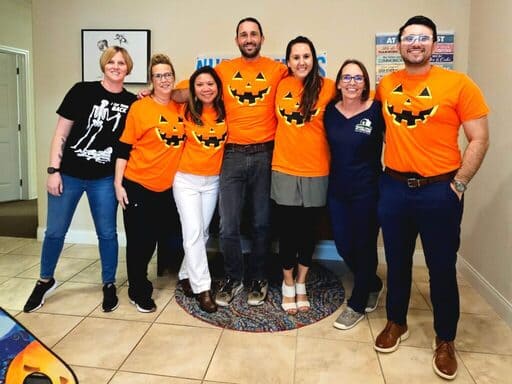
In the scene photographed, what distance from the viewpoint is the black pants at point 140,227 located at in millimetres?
2264

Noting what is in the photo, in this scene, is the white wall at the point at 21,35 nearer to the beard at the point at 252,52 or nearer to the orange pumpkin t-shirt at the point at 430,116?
the beard at the point at 252,52

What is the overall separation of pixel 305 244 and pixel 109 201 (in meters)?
1.13

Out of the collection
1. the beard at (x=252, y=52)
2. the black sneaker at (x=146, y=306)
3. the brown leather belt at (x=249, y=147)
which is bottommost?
the black sneaker at (x=146, y=306)

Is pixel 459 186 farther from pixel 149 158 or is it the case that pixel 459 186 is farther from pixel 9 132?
pixel 9 132

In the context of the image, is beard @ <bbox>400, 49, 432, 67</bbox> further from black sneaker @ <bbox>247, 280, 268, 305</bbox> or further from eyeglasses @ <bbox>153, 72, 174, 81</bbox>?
black sneaker @ <bbox>247, 280, 268, 305</bbox>

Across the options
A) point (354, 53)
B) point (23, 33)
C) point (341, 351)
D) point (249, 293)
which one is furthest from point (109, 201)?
point (23, 33)

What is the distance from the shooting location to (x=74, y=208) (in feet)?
7.82

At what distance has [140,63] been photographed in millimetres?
3348

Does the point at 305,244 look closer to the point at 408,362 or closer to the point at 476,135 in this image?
the point at 408,362

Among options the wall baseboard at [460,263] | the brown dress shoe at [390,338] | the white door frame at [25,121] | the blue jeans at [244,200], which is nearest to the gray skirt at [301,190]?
the blue jeans at [244,200]

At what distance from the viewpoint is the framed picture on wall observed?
3.33m

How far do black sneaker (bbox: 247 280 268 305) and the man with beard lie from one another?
315 millimetres

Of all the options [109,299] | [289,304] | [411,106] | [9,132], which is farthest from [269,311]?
[9,132]

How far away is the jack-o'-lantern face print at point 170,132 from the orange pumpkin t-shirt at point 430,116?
1.07 metres
